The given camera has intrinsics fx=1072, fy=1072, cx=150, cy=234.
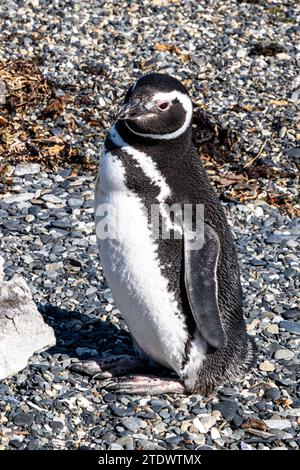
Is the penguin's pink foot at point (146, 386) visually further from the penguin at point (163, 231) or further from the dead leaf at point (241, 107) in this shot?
the dead leaf at point (241, 107)

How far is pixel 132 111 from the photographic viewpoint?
4512 millimetres

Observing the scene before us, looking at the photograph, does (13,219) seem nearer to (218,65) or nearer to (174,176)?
(174,176)

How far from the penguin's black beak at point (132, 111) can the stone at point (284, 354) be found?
143 centimetres

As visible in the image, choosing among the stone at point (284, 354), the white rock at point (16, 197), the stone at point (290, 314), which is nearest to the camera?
the stone at point (284, 354)

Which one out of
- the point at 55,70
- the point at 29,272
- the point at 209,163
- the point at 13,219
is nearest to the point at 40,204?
the point at 13,219

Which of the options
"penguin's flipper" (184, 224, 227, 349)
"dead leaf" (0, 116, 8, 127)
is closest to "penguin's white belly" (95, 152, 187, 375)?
"penguin's flipper" (184, 224, 227, 349)

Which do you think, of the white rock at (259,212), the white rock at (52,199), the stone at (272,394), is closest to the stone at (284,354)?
the stone at (272,394)

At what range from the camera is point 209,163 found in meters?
7.32

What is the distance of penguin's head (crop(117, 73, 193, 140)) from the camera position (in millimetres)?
4531

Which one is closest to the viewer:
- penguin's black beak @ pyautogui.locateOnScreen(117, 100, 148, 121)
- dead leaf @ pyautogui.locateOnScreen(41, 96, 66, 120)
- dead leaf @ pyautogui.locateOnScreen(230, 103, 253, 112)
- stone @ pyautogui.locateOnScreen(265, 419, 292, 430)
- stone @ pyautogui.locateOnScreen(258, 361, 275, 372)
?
penguin's black beak @ pyautogui.locateOnScreen(117, 100, 148, 121)

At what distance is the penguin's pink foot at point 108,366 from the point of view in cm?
484

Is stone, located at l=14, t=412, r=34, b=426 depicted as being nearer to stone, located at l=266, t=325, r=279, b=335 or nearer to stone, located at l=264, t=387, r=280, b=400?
stone, located at l=264, t=387, r=280, b=400

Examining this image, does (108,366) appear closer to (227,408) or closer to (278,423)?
(227,408)

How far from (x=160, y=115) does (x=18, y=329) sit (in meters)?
1.16
